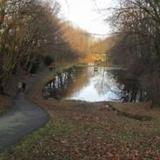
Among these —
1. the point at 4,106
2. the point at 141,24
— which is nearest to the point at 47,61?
the point at 141,24

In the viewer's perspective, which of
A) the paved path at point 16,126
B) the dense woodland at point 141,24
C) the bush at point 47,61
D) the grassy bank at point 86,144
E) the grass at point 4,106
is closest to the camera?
the grassy bank at point 86,144

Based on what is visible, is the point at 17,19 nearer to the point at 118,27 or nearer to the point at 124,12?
the point at 124,12

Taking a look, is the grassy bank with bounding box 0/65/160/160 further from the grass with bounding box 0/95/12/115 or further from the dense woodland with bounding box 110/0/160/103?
the dense woodland with bounding box 110/0/160/103

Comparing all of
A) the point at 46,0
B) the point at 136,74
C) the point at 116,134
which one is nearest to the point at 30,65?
the point at 136,74

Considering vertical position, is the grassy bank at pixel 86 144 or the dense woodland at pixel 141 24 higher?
the dense woodland at pixel 141 24

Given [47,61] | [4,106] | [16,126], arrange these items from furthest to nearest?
[47,61] < [4,106] < [16,126]

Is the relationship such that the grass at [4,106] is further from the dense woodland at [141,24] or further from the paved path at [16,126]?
the dense woodland at [141,24]

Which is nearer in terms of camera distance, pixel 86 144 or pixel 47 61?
pixel 86 144

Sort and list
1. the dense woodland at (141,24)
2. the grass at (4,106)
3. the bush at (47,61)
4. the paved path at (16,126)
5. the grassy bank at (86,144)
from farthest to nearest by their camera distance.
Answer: the bush at (47,61) → the dense woodland at (141,24) → the grass at (4,106) → the paved path at (16,126) → the grassy bank at (86,144)

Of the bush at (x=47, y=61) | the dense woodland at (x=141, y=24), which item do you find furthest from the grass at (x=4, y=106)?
the bush at (x=47, y=61)

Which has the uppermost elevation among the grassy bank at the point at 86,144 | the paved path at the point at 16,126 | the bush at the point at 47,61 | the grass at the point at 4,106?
the bush at the point at 47,61

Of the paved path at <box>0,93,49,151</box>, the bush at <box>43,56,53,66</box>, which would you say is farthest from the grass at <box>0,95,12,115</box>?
the bush at <box>43,56,53,66</box>

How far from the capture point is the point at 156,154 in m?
11.2

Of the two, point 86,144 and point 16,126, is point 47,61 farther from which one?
point 86,144
